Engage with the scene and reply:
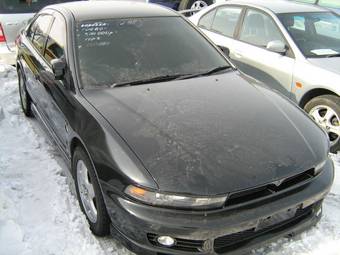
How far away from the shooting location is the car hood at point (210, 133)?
2.49 meters

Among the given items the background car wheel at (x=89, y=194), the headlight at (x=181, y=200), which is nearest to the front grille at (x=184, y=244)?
the headlight at (x=181, y=200)

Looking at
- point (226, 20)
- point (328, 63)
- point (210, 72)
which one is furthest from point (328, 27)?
point (210, 72)

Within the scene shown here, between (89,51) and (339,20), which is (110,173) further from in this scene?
(339,20)

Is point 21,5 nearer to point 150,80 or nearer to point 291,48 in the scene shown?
point 150,80

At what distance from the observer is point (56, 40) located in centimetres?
385

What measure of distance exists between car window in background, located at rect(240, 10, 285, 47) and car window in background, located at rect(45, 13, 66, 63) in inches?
103

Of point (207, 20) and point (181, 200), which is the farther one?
point (207, 20)

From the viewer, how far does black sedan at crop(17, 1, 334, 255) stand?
2449 millimetres

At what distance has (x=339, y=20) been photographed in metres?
5.53

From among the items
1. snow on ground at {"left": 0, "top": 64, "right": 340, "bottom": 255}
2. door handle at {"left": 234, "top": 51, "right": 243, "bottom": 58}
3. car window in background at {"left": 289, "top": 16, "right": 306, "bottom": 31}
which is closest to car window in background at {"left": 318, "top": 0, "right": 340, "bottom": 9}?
car window in background at {"left": 289, "top": 16, "right": 306, "bottom": 31}

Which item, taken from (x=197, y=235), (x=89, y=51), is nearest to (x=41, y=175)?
(x=89, y=51)

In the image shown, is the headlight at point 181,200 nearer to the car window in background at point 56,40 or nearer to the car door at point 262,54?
the car window in background at point 56,40

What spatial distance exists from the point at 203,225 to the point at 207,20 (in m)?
4.55

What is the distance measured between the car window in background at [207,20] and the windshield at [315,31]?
131 cm
